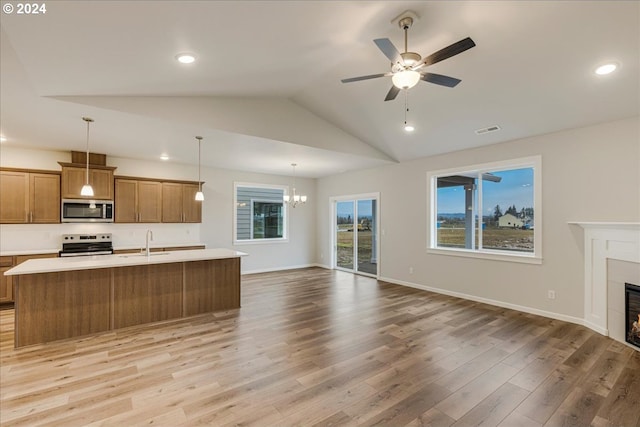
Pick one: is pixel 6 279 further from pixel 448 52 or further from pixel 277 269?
pixel 448 52

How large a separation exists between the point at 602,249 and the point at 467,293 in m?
2.09

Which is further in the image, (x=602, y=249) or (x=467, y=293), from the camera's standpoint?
(x=467, y=293)

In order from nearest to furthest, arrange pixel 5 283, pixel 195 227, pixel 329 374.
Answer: pixel 329 374 < pixel 5 283 < pixel 195 227

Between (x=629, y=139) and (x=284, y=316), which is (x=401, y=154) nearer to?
(x=629, y=139)

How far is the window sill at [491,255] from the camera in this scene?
4.59 meters

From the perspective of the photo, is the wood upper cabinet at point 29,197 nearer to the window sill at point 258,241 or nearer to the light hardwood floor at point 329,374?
the light hardwood floor at point 329,374

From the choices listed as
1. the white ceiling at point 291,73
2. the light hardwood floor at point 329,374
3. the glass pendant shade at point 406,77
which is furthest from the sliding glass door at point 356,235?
the glass pendant shade at point 406,77

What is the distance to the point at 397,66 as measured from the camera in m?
2.32

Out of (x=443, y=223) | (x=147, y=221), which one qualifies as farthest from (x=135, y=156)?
(x=443, y=223)

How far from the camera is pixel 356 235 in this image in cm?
792

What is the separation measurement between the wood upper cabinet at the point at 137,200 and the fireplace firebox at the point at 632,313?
24.5 ft

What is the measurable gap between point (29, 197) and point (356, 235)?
6.61 metres

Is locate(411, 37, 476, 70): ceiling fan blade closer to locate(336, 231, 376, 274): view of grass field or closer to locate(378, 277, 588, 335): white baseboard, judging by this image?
locate(378, 277, 588, 335): white baseboard

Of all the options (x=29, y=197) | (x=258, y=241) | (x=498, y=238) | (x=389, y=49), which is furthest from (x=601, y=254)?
(x=29, y=197)
